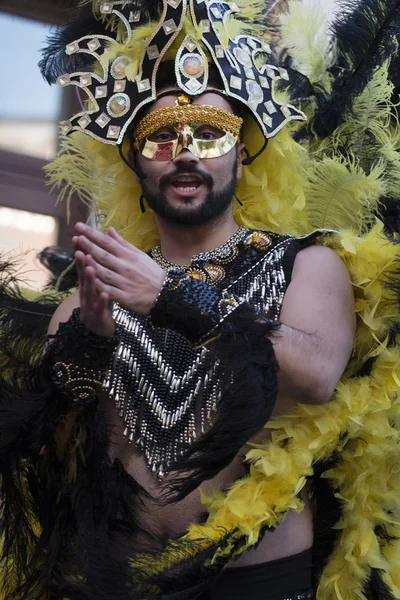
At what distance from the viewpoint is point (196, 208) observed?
8.05ft

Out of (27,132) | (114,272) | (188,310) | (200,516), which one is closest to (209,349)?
(188,310)

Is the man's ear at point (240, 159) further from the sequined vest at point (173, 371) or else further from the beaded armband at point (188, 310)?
the beaded armband at point (188, 310)

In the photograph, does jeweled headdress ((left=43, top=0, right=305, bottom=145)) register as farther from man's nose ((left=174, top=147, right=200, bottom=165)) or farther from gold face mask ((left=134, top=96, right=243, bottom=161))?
man's nose ((left=174, top=147, right=200, bottom=165))

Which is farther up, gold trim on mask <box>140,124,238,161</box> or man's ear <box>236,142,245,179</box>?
gold trim on mask <box>140,124,238,161</box>

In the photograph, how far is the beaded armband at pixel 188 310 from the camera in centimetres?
195

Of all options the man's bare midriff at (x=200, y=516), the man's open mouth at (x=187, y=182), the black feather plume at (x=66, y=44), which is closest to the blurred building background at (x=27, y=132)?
the black feather plume at (x=66, y=44)

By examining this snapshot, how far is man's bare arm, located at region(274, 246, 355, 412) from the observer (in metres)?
2.07

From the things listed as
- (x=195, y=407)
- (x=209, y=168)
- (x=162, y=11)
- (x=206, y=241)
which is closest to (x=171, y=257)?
(x=206, y=241)

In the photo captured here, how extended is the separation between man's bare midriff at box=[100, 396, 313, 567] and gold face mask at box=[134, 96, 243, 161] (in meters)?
0.71

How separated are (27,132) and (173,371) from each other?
264 centimetres

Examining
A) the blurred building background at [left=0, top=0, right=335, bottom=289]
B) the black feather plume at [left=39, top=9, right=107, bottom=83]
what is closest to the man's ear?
the black feather plume at [left=39, top=9, right=107, bottom=83]

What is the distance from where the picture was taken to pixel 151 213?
2.78 m

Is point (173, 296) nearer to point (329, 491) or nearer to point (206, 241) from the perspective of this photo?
point (206, 241)

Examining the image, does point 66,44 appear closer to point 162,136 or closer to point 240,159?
point 162,136
